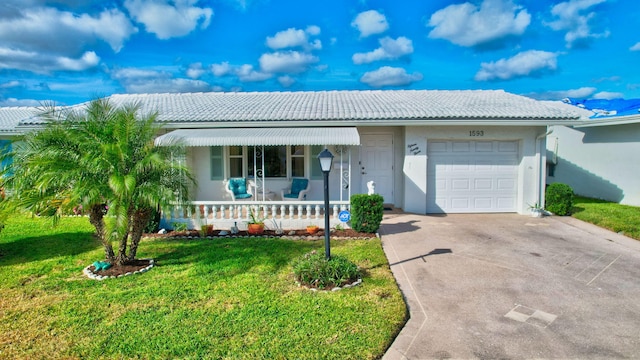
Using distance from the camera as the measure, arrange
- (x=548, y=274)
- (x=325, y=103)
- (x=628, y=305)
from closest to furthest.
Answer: (x=628, y=305) < (x=548, y=274) < (x=325, y=103)

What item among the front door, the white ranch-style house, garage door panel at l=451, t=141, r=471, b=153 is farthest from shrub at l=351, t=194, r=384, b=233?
garage door panel at l=451, t=141, r=471, b=153

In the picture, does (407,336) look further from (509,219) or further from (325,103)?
(325,103)

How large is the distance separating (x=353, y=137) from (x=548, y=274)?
6.07 meters

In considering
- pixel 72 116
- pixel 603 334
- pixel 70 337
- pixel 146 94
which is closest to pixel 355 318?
pixel 603 334

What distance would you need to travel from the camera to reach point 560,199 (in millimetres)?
12820

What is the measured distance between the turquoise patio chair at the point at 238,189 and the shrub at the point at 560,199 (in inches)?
402

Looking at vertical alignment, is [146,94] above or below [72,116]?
above

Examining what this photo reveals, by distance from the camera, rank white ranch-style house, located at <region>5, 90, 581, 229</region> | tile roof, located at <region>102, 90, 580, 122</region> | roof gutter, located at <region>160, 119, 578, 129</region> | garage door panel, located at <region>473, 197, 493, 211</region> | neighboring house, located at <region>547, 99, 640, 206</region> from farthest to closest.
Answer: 1. neighboring house, located at <region>547, 99, 640, 206</region>
2. garage door panel, located at <region>473, 197, 493, 211</region>
3. tile roof, located at <region>102, 90, 580, 122</region>
4. roof gutter, located at <region>160, 119, 578, 129</region>
5. white ranch-style house, located at <region>5, 90, 581, 229</region>

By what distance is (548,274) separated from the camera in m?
7.29

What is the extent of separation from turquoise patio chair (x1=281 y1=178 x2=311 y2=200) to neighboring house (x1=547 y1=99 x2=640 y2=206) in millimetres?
9507

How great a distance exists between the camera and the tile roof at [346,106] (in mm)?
12312

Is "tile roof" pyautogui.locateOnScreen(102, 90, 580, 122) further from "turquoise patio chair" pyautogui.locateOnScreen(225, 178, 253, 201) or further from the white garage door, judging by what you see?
"turquoise patio chair" pyautogui.locateOnScreen(225, 178, 253, 201)

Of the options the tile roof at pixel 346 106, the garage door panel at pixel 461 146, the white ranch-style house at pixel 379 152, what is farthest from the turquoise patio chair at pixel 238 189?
the garage door panel at pixel 461 146

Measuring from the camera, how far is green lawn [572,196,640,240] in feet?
35.4
